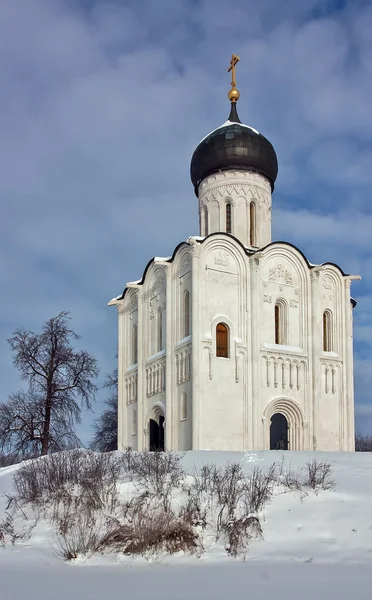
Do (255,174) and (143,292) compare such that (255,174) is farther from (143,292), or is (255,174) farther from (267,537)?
(267,537)

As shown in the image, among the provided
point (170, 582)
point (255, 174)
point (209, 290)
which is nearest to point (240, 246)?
point (209, 290)

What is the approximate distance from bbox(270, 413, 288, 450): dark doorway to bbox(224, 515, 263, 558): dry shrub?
12.3 m

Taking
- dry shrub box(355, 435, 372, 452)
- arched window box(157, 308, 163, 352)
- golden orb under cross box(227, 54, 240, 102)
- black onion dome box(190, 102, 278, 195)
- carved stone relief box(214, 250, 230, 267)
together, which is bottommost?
dry shrub box(355, 435, 372, 452)

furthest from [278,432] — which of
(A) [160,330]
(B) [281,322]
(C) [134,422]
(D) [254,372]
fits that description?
(C) [134,422]

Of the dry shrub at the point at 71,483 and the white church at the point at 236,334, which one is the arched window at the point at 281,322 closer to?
the white church at the point at 236,334

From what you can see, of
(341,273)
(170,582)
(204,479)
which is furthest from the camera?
(341,273)

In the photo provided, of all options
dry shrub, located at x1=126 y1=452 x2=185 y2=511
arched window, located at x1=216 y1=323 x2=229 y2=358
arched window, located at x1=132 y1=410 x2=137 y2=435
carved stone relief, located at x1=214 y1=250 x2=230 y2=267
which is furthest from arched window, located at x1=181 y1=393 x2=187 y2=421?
dry shrub, located at x1=126 y1=452 x2=185 y2=511

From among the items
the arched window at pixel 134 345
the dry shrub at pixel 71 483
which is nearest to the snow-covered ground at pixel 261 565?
the dry shrub at pixel 71 483

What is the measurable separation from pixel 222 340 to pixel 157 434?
13.0 feet

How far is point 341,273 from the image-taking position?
89.1 ft

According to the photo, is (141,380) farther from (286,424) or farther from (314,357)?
(314,357)

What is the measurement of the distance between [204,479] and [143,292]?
13.7m

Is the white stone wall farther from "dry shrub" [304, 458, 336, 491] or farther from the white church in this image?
"dry shrub" [304, 458, 336, 491]

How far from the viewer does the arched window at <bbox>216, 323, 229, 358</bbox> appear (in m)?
24.2
